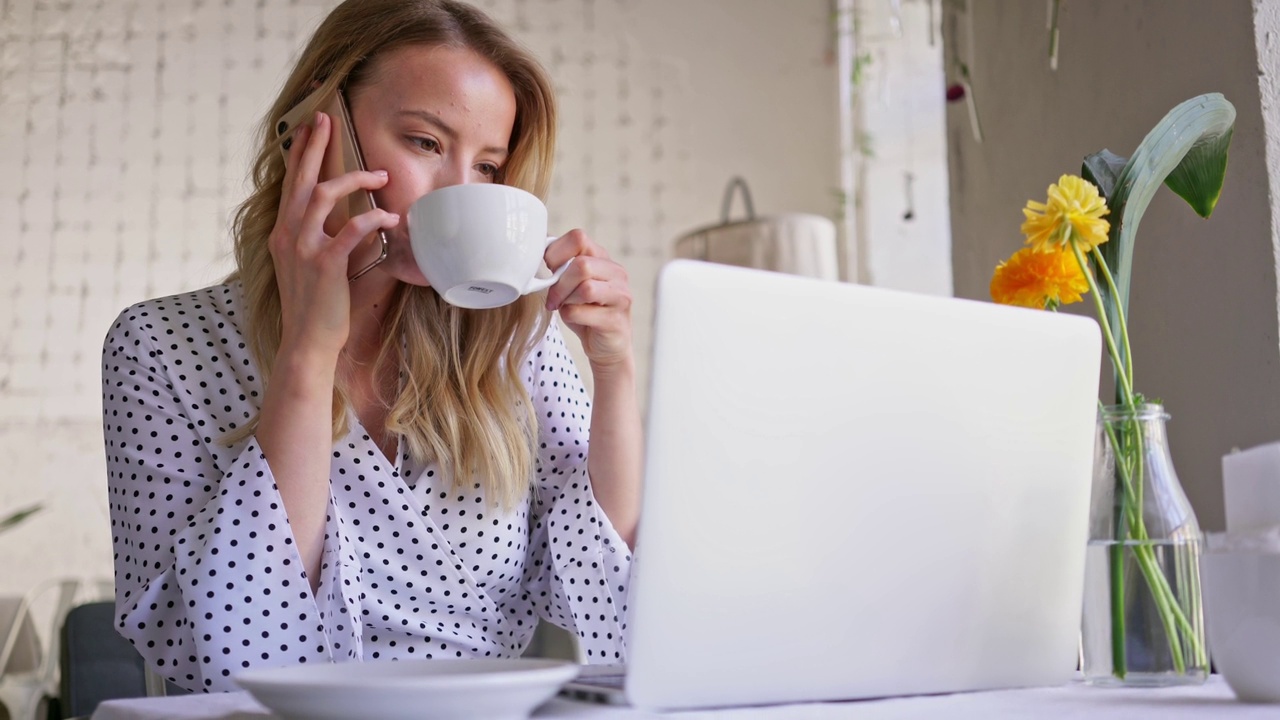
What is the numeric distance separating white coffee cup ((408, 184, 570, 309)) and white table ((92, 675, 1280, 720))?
1.12ft

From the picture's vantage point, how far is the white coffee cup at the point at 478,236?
80cm

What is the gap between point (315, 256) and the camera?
0.88 meters

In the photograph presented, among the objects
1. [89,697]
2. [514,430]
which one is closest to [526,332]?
[514,430]

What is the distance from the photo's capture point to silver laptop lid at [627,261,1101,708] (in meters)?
0.50

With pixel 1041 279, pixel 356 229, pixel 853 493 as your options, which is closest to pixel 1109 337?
pixel 1041 279

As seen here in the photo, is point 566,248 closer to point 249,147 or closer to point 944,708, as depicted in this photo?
point 944,708

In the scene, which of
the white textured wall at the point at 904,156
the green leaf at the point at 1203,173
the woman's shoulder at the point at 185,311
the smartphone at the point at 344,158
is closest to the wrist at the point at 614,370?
the smartphone at the point at 344,158

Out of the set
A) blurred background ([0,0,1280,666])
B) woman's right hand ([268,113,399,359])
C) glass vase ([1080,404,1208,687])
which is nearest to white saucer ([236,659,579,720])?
glass vase ([1080,404,1208,687])

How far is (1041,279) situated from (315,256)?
0.55 metres

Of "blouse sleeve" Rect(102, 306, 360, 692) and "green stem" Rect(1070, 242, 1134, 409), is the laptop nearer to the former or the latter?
"green stem" Rect(1070, 242, 1134, 409)

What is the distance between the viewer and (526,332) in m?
1.22

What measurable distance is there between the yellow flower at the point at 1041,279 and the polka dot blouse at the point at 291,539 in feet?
1.73

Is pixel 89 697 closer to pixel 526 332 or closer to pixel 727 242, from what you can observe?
pixel 526 332

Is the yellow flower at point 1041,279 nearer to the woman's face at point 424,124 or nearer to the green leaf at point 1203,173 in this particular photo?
the green leaf at point 1203,173
